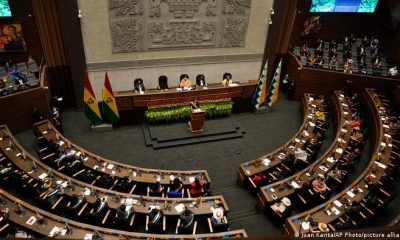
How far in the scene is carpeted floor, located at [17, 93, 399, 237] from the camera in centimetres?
1001

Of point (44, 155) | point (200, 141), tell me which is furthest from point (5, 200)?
point (200, 141)

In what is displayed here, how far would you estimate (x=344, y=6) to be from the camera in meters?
16.6

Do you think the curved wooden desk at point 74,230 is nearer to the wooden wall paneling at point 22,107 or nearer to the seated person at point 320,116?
the wooden wall paneling at point 22,107

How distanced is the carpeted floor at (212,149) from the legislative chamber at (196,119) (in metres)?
0.06

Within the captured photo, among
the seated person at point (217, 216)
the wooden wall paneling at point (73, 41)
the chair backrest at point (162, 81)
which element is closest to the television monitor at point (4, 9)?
the wooden wall paneling at point (73, 41)

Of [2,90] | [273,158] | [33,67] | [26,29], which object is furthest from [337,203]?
[26,29]

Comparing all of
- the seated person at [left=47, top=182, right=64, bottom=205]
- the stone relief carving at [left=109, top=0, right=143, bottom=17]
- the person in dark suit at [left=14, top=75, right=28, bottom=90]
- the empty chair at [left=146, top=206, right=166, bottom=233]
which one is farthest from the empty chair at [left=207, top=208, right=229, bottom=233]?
the stone relief carving at [left=109, top=0, right=143, bottom=17]

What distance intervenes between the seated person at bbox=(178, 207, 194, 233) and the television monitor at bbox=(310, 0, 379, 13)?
1321 centimetres

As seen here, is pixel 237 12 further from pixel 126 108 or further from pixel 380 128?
pixel 380 128

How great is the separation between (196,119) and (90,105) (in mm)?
4162

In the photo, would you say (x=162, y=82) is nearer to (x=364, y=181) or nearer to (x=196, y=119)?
(x=196, y=119)

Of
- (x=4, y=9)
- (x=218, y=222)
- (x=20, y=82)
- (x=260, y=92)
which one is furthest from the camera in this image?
(x=260, y=92)

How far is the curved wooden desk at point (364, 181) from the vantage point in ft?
26.3

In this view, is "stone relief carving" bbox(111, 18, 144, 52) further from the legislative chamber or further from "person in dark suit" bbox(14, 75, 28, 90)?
"person in dark suit" bbox(14, 75, 28, 90)
